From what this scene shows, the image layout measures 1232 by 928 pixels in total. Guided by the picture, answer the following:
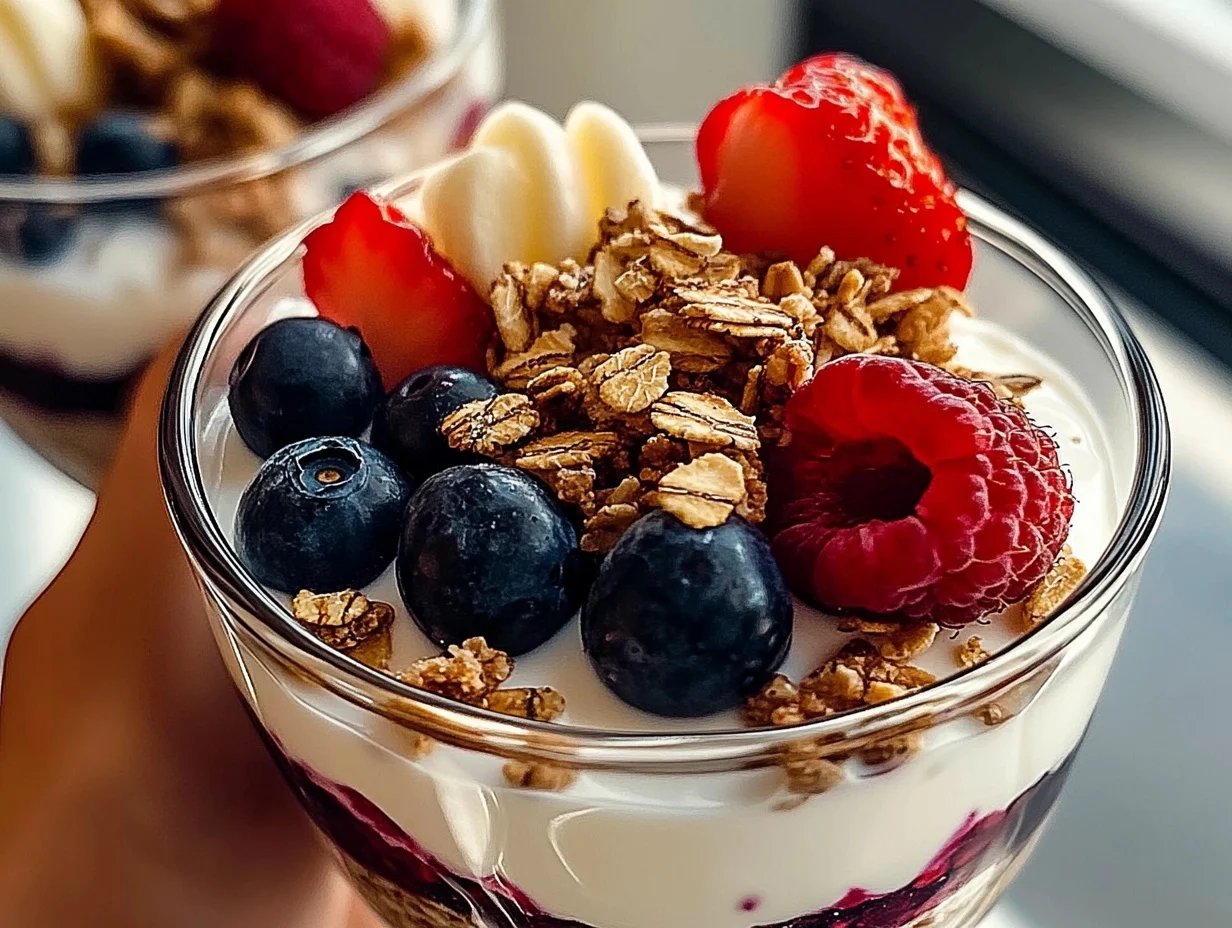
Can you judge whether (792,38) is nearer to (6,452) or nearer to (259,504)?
(6,452)

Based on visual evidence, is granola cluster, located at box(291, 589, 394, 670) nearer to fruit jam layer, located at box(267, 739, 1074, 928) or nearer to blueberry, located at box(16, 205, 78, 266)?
fruit jam layer, located at box(267, 739, 1074, 928)

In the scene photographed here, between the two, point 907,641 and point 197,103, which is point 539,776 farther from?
point 197,103

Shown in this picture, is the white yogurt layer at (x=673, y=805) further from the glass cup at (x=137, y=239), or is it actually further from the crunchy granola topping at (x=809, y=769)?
the glass cup at (x=137, y=239)

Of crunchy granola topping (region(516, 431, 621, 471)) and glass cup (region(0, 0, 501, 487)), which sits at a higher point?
crunchy granola topping (region(516, 431, 621, 471))

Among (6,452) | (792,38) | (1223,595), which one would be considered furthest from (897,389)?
(6,452)

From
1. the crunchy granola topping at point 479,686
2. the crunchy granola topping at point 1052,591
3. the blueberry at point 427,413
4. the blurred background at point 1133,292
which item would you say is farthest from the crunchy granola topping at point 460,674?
Result: the blurred background at point 1133,292

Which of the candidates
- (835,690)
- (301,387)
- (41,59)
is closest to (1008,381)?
(835,690)

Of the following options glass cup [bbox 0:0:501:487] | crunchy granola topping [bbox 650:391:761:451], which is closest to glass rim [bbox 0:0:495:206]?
glass cup [bbox 0:0:501:487]
